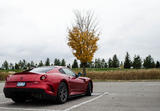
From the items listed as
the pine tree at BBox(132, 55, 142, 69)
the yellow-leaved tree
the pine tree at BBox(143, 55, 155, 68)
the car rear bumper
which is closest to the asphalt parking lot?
the car rear bumper

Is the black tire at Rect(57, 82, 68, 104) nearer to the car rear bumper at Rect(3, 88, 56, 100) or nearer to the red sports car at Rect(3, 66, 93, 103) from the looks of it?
the red sports car at Rect(3, 66, 93, 103)

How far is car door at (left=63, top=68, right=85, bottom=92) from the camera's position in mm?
8086

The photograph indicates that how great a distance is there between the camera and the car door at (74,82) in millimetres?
8086

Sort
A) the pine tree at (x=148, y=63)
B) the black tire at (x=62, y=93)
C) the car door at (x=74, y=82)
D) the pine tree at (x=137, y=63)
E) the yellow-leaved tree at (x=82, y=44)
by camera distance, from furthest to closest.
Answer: the pine tree at (x=148, y=63) < the pine tree at (x=137, y=63) < the yellow-leaved tree at (x=82, y=44) < the car door at (x=74, y=82) < the black tire at (x=62, y=93)

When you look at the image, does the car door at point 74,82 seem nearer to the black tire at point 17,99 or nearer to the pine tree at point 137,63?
the black tire at point 17,99

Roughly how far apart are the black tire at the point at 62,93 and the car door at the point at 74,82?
470 millimetres

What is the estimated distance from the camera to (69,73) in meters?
8.36

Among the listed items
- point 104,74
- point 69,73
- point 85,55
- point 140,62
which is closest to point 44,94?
point 69,73

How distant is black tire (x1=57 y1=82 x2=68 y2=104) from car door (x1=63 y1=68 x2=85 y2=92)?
1.54 feet

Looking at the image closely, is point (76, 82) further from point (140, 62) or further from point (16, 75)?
point (140, 62)

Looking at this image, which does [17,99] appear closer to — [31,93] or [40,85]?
[31,93]

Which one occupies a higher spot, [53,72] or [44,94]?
[53,72]

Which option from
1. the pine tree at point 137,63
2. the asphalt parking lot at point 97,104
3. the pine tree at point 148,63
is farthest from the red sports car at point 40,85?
the pine tree at point 148,63

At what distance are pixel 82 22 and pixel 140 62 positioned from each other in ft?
318
